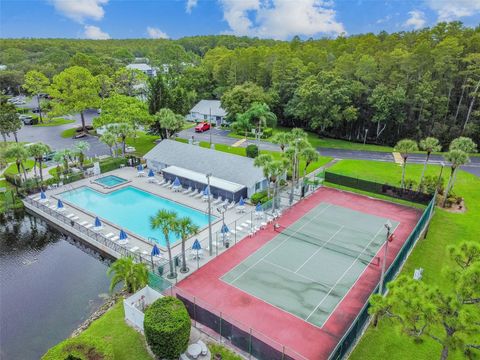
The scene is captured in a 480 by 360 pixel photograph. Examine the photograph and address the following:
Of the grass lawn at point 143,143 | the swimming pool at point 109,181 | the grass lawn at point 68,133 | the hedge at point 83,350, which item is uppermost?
the grass lawn at point 68,133

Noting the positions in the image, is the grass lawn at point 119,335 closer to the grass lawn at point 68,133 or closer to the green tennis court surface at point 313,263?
the green tennis court surface at point 313,263

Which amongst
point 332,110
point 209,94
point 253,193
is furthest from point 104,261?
point 209,94

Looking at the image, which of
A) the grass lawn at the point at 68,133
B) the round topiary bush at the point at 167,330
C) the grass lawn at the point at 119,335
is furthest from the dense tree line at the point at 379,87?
the round topiary bush at the point at 167,330

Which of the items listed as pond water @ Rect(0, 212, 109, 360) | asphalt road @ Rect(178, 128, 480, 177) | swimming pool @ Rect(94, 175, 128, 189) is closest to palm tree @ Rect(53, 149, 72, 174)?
swimming pool @ Rect(94, 175, 128, 189)

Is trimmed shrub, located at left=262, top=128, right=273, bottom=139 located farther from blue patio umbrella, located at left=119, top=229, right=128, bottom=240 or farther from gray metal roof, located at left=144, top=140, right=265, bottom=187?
blue patio umbrella, located at left=119, top=229, right=128, bottom=240

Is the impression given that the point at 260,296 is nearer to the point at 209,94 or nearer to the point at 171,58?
the point at 209,94

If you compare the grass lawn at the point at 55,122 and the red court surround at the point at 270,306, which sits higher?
the grass lawn at the point at 55,122
